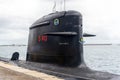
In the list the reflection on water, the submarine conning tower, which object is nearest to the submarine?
the submarine conning tower

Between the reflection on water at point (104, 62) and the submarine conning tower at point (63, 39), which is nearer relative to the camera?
the submarine conning tower at point (63, 39)

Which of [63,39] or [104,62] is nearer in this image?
[63,39]

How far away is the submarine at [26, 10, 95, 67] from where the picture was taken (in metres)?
14.3

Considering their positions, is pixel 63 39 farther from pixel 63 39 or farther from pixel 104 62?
pixel 104 62

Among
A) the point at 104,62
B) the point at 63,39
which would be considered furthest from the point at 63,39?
the point at 104,62

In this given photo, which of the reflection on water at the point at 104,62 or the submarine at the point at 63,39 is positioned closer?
the submarine at the point at 63,39

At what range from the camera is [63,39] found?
14367 millimetres

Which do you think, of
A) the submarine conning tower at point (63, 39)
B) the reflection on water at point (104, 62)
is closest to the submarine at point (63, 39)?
the submarine conning tower at point (63, 39)

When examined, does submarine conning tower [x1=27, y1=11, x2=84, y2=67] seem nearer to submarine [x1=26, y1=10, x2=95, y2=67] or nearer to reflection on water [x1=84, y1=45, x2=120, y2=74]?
submarine [x1=26, y1=10, x2=95, y2=67]

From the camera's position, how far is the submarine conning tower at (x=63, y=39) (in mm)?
14328

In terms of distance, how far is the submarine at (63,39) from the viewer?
14.3 meters

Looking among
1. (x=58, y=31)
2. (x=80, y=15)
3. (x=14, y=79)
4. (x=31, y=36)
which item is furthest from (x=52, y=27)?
(x=14, y=79)

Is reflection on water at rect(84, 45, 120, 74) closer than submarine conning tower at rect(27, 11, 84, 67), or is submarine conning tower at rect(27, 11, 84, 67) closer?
submarine conning tower at rect(27, 11, 84, 67)

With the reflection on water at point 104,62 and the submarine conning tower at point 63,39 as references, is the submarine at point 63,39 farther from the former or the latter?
the reflection on water at point 104,62
